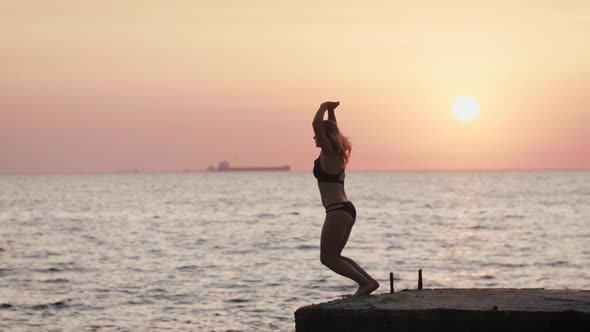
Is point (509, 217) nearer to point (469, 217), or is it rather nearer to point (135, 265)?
point (469, 217)

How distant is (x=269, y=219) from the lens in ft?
256

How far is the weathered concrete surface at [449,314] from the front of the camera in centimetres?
888

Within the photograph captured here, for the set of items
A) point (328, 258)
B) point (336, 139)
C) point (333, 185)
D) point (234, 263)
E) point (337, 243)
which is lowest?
point (234, 263)

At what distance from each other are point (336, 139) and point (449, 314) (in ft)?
7.00

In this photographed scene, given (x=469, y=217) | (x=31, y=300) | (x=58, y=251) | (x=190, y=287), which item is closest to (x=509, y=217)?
(x=469, y=217)

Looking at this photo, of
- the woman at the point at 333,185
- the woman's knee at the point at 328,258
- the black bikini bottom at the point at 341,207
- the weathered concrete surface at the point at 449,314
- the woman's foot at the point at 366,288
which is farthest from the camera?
the woman's foot at the point at 366,288

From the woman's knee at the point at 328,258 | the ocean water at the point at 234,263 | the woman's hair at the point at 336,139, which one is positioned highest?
the woman's hair at the point at 336,139

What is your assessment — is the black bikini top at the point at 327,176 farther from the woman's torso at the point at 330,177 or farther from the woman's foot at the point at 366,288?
the woman's foot at the point at 366,288

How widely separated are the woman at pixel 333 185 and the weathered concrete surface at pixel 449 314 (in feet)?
1.72

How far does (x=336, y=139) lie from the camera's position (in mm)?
10008

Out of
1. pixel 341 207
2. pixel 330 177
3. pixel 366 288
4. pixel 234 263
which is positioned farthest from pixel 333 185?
pixel 234 263

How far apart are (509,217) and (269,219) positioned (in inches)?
746

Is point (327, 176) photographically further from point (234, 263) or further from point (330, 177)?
point (234, 263)

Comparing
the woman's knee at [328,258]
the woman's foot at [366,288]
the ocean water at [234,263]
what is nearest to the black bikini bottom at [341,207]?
the woman's knee at [328,258]
